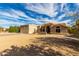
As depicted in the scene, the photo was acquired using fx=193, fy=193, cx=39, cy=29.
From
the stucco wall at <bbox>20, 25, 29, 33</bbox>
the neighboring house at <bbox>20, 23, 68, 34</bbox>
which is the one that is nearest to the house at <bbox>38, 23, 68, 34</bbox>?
the neighboring house at <bbox>20, 23, 68, 34</bbox>

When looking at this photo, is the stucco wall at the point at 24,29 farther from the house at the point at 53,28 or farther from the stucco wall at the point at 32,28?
the house at the point at 53,28

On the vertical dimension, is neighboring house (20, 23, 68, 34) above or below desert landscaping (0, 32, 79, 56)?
above

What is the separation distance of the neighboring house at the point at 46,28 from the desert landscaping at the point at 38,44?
0.21 ft

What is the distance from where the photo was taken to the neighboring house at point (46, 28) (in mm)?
2880

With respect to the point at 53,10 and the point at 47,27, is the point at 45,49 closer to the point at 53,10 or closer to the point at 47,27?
the point at 47,27

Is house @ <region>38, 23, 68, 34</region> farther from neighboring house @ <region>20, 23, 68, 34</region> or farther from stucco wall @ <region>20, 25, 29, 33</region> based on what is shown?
stucco wall @ <region>20, 25, 29, 33</region>

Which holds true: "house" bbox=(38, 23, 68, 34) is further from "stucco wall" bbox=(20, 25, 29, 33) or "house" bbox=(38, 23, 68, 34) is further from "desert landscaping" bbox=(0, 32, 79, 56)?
"stucco wall" bbox=(20, 25, 29, 33)

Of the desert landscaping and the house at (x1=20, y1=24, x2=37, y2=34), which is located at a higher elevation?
the house at (x1=20, y1=24, x2=37, y2=34)

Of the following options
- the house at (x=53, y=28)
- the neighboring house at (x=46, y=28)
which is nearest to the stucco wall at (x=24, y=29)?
the neighboring house at (x=46, y=28)

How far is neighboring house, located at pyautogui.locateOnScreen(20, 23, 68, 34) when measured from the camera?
2880 mm

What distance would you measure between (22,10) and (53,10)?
0.46m

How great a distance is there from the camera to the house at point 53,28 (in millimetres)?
2869

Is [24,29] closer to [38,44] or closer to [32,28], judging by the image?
[32,28]

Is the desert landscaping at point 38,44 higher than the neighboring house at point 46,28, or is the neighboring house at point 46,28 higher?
the neighboring house at point 46,28
